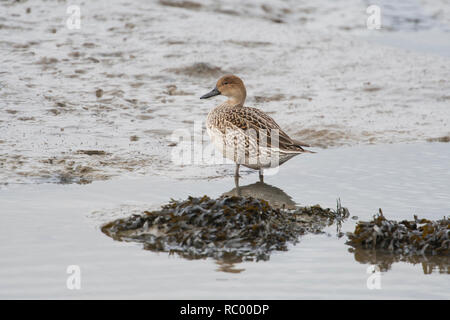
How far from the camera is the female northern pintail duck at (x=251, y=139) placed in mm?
8352

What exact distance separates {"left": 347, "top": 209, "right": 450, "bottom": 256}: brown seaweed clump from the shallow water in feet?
0.70

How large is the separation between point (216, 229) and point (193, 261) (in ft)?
1.82

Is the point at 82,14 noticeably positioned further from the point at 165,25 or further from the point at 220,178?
the point at 220,178

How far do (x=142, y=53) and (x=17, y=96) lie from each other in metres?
3.78

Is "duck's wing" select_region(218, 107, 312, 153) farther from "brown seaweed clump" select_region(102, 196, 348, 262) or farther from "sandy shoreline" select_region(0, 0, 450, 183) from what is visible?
"brown seaweed clump" select_region(102, 196, 348, 262)

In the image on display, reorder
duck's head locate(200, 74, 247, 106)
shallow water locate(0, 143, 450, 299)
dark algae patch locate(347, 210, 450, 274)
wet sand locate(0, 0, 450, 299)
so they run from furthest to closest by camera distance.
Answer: duck's head locate(200, 74, 247, 106) < dark algae patch locate(347, 210, 450, 274) < wet sand locate(0, 0, 450, 299) < shallow water locate(0, 143, 450, 299)

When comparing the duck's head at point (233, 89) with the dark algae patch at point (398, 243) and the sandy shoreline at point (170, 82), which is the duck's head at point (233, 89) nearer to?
the sandy shoreline at point (170, 82)

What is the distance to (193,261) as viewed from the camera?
5.91 meters

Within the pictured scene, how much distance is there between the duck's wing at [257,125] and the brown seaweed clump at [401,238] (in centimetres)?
209

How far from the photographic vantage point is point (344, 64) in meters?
14.8

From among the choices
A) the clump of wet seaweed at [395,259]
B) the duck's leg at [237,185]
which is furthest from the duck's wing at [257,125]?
the clump of wet seaweed at [395,259]

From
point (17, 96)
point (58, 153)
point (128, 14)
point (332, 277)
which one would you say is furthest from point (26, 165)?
point (128, 14)

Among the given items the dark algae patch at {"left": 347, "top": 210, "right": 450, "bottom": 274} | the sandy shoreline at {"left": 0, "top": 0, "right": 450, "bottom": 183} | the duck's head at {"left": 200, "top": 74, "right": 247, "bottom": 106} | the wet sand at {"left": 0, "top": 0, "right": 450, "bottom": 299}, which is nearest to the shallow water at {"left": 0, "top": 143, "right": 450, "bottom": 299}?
the wet sand at {"left": 0, "top": 0, "right": 450, "bottom": 299}

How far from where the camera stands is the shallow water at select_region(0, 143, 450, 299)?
5.33m
